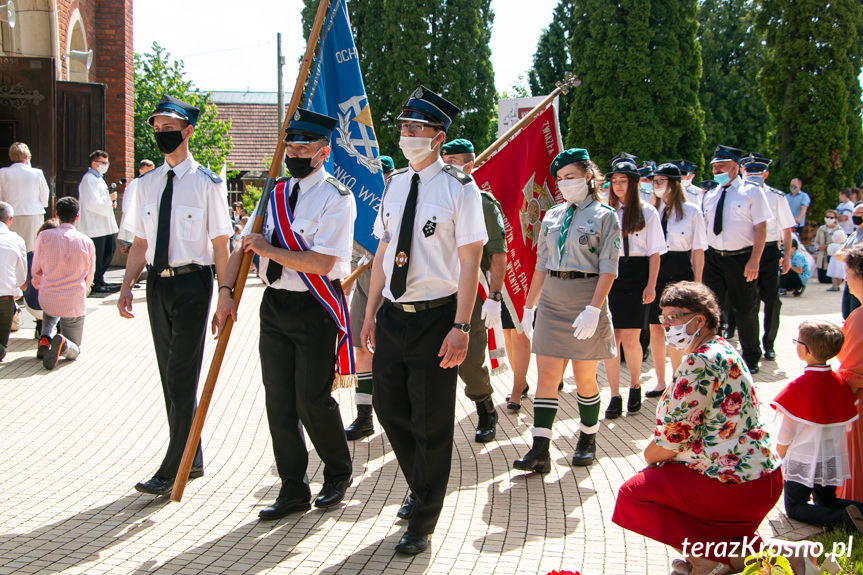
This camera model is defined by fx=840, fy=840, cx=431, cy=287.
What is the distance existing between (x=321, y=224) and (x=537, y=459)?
2.12m

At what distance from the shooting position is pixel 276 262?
456cm

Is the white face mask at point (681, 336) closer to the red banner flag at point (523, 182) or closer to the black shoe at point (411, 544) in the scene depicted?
the black shoe at point (411, 544)

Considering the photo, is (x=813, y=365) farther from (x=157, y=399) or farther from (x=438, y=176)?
(x=157, y=399)

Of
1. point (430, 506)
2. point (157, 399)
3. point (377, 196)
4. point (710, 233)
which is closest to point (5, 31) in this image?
point (157, 399)

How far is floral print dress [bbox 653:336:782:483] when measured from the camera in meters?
3.71

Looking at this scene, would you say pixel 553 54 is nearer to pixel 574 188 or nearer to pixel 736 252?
pixel 736 252

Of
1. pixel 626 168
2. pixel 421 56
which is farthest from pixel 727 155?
pixel 421 56

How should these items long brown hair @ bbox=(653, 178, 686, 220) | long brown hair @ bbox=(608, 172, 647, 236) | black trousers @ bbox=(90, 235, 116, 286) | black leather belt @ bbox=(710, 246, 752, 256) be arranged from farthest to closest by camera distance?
black trousers @ bbox=(90, 235, 116, 286), black leather belt @ bbox=(710, 246, 752, 256), long brown hair @ bbox=(653, 178, 686, 220), long brown hair @ bbox=(608, 172, 647, 236)

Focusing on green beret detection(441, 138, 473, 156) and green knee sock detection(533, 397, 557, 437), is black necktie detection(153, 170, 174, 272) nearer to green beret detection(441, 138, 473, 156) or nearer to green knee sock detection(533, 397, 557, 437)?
green beret detection(441, 138, 473, 156)

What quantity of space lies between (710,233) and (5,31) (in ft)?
39.6

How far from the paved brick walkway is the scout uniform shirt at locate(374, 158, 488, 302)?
1323 millimetres

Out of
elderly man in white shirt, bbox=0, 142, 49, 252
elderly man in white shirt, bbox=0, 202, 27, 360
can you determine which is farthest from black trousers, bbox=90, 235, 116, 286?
elderly man in white shirt, bbox=0, 202, 27, 360

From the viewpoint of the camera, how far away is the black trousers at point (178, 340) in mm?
4996

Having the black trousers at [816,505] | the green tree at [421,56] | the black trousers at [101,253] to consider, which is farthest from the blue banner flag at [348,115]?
the green tree at [421,56]
